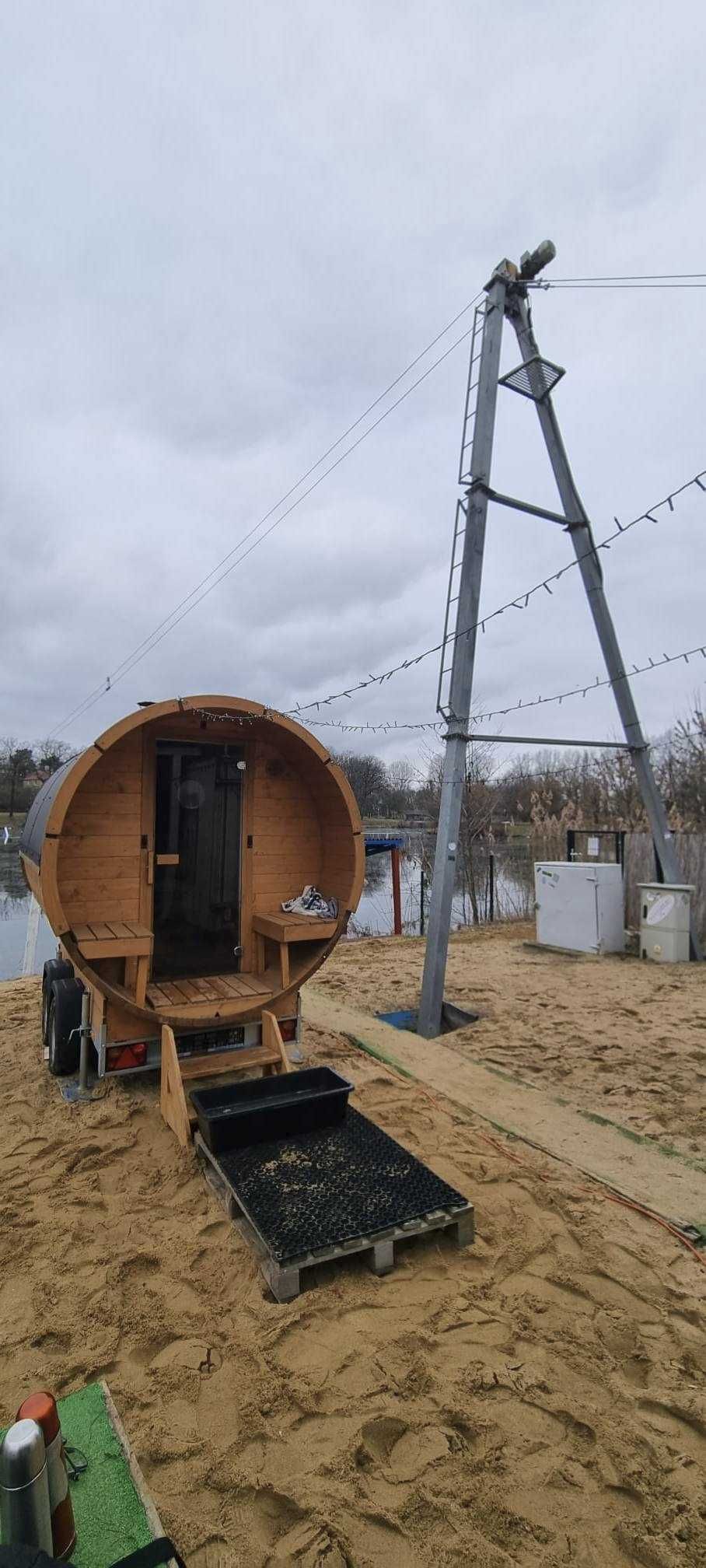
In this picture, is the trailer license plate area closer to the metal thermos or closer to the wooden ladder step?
the wooden ladder step

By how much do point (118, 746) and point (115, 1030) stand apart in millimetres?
1897

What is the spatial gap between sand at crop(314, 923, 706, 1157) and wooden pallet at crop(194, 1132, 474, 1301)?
74.8 inches

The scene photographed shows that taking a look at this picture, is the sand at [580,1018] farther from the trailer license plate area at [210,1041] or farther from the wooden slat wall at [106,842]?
the wooden slat wall at [106,842]

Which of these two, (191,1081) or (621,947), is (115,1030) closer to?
(191,1081)

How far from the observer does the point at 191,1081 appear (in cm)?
484

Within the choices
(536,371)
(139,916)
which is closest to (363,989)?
(139,916)

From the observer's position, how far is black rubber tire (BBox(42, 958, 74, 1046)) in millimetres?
5773

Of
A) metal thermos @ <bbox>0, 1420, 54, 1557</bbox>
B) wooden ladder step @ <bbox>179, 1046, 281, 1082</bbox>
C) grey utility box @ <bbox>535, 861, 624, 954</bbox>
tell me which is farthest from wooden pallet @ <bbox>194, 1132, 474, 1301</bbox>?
grey utility box @ <bbox>535, 861, 624, 954</bbox>

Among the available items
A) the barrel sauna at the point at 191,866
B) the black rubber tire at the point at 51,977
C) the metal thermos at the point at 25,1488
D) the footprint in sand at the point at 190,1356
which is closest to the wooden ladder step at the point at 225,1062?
the barrel sauna at the point at 191,866

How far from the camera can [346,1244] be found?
291 centimetres

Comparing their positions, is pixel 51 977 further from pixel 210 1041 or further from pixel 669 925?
pixel 669 925

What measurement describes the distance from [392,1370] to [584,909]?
829 centimetres

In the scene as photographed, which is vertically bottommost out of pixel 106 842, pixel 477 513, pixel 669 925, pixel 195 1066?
pixel 195 1066

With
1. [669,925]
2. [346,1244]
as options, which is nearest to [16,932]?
[669,925]
